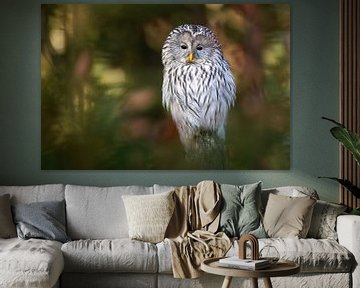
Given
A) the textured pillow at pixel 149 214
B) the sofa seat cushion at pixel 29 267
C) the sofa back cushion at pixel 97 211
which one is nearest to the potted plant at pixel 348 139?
the textured pillow at pixel 149 214

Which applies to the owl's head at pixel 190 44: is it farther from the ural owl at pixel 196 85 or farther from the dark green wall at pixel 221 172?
the dark green wall at pixel 221 172

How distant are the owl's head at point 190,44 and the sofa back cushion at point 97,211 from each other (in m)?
1.21

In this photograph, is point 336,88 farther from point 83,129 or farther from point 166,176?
point 83,129

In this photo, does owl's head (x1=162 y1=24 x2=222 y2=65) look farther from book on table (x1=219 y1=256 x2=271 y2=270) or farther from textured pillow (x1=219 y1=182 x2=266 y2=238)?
book on table (x1=219 y1=256 x2=271 y2=270)

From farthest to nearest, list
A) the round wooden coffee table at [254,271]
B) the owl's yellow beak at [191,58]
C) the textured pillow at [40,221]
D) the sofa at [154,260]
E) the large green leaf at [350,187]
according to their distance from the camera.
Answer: the owl's yellow beak at [191,58] → the large green leaf at [350,187] → the textured pillow at [40,221] → the sofa at [154,260] → the round wooden coffee table at [254,271]

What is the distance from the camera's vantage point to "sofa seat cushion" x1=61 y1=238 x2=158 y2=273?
20.2ft

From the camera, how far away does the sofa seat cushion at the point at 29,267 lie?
5.48m

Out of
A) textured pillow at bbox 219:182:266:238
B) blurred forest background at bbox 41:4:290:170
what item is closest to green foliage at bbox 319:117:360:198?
blurred forest background at bbox 41:4:290:170

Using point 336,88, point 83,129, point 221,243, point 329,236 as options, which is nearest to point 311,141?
point 336,88

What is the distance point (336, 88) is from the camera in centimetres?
737

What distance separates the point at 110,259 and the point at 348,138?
7.14ft

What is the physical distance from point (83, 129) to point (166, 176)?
0.82 meters

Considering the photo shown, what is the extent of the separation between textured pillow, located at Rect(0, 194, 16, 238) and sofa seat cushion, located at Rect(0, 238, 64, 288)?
721 mm

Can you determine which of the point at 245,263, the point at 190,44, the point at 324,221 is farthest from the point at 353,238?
the point at 190,44
